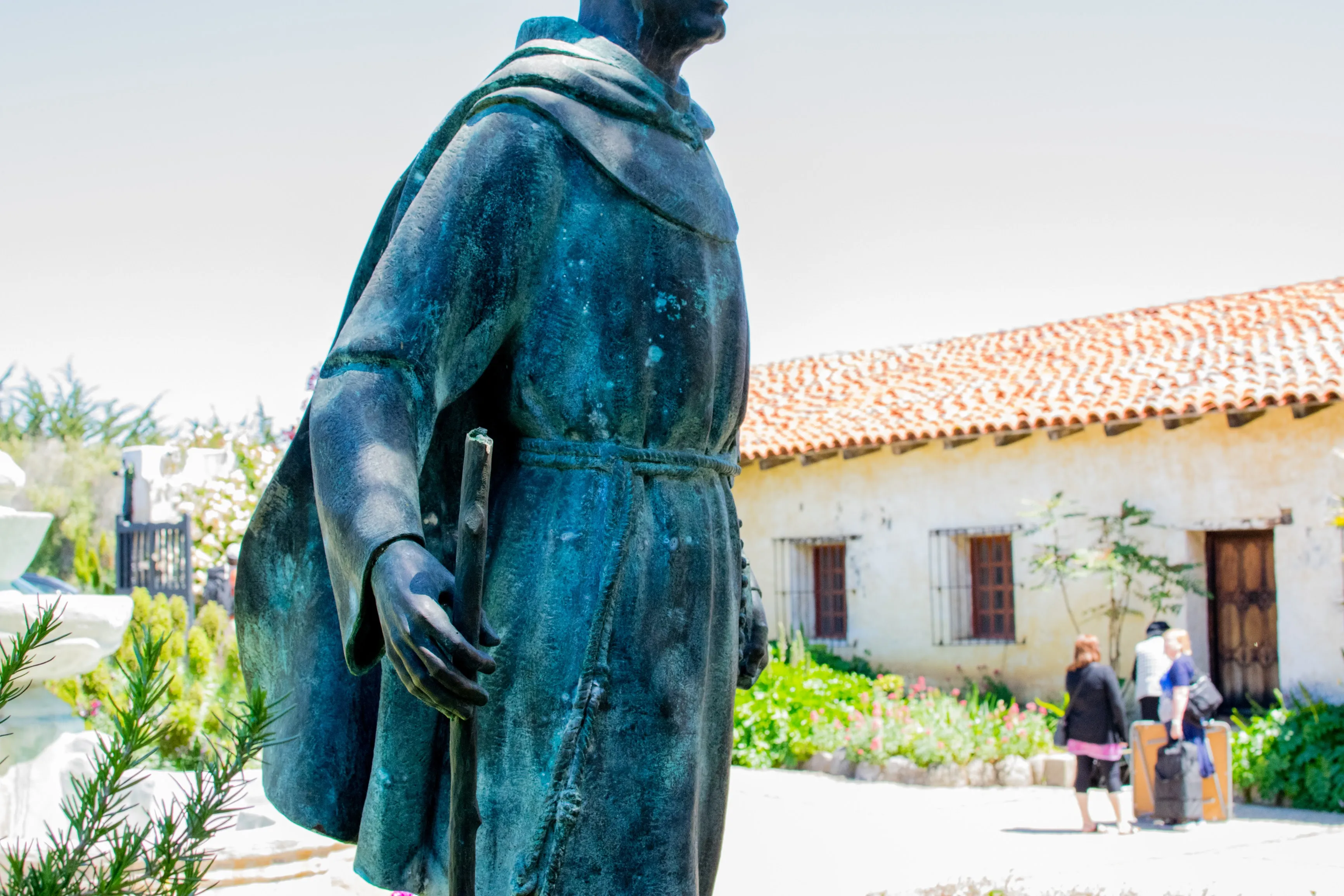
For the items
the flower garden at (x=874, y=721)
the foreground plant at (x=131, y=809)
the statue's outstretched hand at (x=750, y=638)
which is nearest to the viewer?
the foreground plant at (x=131, y=809)

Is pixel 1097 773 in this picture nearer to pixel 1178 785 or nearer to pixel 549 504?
pixel 1178 785

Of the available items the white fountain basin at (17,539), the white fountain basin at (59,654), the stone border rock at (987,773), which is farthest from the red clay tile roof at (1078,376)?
the white fountain basin at (17,539)

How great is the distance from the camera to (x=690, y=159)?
2.08m

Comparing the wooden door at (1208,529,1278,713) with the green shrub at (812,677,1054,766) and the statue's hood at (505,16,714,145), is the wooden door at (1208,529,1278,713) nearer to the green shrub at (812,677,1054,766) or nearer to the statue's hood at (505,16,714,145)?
the green shrub at (812,677,1054,766)

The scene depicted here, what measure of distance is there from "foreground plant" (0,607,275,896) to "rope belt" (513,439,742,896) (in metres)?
0.54

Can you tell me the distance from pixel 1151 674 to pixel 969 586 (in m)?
5.12

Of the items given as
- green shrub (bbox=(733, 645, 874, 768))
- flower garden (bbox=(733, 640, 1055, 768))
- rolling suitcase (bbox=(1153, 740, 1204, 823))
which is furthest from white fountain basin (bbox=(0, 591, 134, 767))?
green shrub (bbox=(733, 645, 874, 768))

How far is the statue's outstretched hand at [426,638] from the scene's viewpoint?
4.94 ft

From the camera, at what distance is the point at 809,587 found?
55.2 feet

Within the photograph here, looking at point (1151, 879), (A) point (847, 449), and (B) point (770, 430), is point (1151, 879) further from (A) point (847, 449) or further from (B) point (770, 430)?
(B) point (770, 430)

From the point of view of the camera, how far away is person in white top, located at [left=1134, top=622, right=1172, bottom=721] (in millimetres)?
10172

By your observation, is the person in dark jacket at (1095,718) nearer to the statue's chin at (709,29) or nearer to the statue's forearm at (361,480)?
the statue's chin at (709,29)

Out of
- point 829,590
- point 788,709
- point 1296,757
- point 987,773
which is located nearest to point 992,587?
point 829,590

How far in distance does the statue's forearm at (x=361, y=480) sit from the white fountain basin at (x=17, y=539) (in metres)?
3.14
